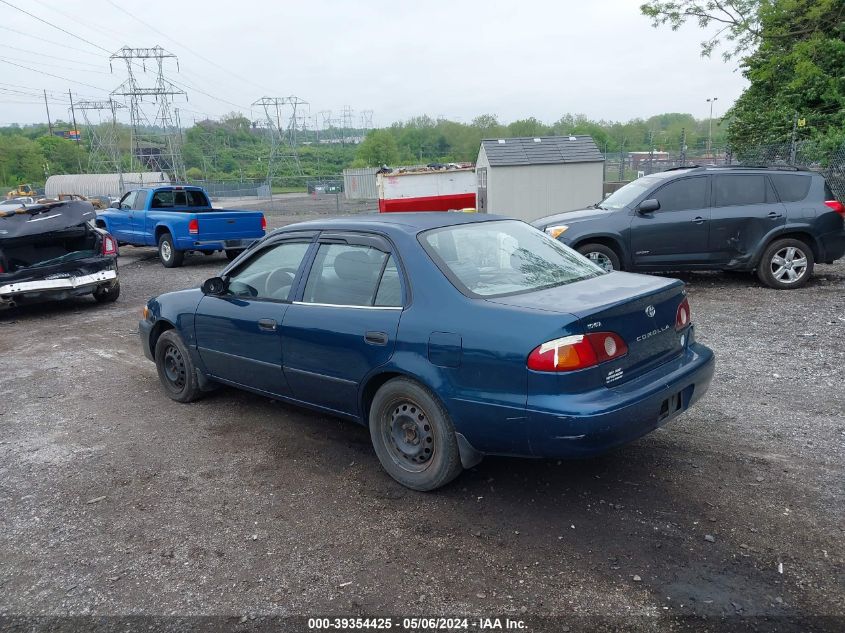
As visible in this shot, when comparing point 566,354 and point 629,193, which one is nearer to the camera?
point 566,354

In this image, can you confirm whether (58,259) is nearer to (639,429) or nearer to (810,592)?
(639,429)

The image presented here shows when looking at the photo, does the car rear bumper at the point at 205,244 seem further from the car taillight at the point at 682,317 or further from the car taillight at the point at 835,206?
the car taillight at the point at 682,317

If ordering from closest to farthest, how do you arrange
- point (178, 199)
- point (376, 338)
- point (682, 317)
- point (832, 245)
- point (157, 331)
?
point (376, 338), point (682, 317), point (157, 331), point (832, 245), point (178, 199)

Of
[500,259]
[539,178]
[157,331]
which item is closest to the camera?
[500,259]

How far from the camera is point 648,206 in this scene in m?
9.51

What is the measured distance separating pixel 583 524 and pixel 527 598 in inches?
29.0

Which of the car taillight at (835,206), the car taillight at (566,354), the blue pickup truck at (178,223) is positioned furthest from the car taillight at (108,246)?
the car taillight at (835,206)

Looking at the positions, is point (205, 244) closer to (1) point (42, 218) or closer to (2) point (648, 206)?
(1) point (42, 218)

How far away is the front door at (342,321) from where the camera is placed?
4016 millimetres

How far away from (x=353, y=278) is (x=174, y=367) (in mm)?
2384

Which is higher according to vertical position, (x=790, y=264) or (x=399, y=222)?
(x=399, y=222)

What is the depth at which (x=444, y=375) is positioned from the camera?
364cm

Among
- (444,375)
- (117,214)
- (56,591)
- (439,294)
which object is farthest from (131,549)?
(117,214)

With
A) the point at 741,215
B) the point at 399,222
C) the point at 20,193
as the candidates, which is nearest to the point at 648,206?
the point at 741,215
